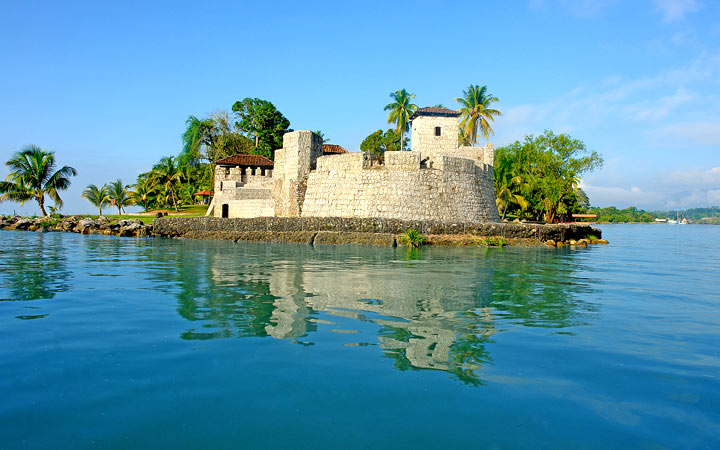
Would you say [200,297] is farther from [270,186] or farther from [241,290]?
[270,186]

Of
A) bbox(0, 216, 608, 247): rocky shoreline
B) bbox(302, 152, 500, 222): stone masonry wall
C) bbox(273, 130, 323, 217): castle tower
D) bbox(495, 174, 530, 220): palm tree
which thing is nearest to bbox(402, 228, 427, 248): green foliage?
bbox(0, 216, 608, 247): rocky shoreline

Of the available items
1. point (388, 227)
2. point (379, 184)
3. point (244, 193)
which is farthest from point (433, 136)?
point (244, 193)

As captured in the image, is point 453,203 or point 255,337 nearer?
point 255,337

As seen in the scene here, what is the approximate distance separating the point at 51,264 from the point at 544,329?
12645mm

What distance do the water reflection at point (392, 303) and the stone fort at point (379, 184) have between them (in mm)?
14409

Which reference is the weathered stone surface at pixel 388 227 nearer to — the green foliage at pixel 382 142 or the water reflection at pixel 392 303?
the water reflection at pixel 392 303

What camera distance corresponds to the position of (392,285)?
9.35 meters

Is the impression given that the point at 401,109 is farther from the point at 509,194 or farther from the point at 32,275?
the point at 32,275

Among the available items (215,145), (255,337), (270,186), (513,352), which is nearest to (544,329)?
(513,352)

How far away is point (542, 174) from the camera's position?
44531mm

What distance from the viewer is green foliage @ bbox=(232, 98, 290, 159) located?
1885 inches

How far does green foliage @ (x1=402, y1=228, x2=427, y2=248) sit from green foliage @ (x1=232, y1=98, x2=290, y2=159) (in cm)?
2826

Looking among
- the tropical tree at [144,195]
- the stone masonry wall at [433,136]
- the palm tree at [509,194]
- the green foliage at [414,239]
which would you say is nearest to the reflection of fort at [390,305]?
the green foliage at [414,239]

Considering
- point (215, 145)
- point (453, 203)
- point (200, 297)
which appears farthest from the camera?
point (215, 145)
